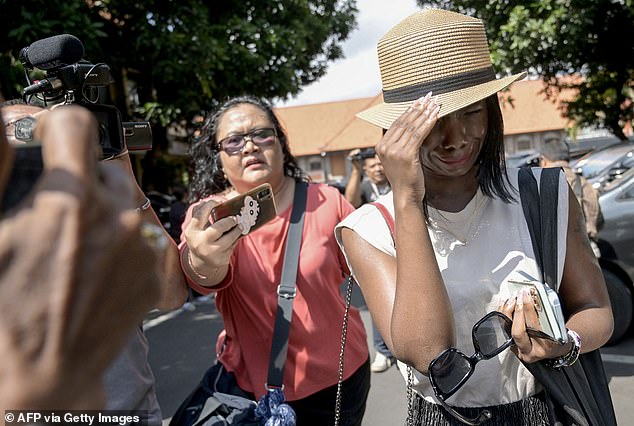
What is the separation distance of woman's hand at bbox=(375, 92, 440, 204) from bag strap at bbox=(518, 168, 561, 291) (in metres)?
0.39

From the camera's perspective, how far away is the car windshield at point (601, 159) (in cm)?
1014

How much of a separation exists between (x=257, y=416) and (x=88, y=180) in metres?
1.55

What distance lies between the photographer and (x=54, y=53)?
4.72 feet

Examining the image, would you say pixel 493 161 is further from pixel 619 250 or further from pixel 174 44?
pixel 174 44

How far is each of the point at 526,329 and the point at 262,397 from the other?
98 cm

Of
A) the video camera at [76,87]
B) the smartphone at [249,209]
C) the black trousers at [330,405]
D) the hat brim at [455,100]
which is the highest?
the video camera at [76,87]

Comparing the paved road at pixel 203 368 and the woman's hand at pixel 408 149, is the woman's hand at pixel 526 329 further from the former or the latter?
the paved road at pixel 203 368

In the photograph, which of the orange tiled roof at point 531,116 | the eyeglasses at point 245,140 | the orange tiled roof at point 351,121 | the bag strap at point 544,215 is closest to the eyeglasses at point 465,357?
the bag strap at point 544,215

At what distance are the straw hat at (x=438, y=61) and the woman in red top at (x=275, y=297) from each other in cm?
72

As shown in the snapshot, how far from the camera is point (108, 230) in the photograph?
0.51m

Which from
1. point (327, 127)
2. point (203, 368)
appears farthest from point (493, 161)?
point (327, 127)

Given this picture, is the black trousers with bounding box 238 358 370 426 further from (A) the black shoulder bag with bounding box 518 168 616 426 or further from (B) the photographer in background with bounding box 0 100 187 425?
(A) the black shoulder bag with bounding box 518 168 616 426

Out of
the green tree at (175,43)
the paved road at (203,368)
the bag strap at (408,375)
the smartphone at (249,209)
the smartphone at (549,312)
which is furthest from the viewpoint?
the green tree at (175,43)

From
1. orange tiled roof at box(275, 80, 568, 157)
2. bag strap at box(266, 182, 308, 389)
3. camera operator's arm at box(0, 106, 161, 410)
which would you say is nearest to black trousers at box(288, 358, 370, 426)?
bag strap at box(266, 182, 308, 389)
